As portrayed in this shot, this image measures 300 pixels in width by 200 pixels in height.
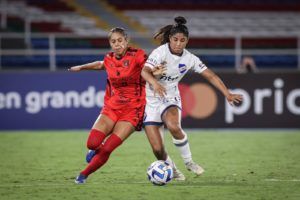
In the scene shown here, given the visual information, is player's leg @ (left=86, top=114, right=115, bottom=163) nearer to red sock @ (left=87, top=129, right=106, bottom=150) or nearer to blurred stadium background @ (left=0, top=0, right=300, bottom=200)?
red sock @ (left=87, top=129, right=106, bottom=150)

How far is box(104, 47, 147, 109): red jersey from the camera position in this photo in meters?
9.05

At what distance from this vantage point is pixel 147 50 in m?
21.3

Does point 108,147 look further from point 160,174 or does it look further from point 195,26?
point 195,26

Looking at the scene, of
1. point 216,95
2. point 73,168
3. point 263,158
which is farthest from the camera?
point 216,95

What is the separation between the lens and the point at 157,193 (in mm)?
8227

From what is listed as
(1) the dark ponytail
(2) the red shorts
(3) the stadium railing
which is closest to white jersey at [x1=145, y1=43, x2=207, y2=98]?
(1) the dark ponytail

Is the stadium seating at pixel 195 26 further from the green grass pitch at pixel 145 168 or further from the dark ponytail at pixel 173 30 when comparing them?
the dark ponytail at pixel 173 30

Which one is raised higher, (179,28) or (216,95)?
(179,28)

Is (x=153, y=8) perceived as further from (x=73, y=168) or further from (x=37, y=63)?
(x=73, y=168)

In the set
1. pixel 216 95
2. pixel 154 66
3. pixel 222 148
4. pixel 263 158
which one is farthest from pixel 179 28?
pixel 216 95

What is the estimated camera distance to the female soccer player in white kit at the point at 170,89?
9.06 meters

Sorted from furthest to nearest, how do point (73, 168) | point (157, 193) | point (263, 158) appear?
point (263, 158)
point (73, 168)
point (157, 193)

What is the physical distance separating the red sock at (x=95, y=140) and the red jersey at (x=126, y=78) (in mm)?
437

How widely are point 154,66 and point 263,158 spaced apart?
157 inches
